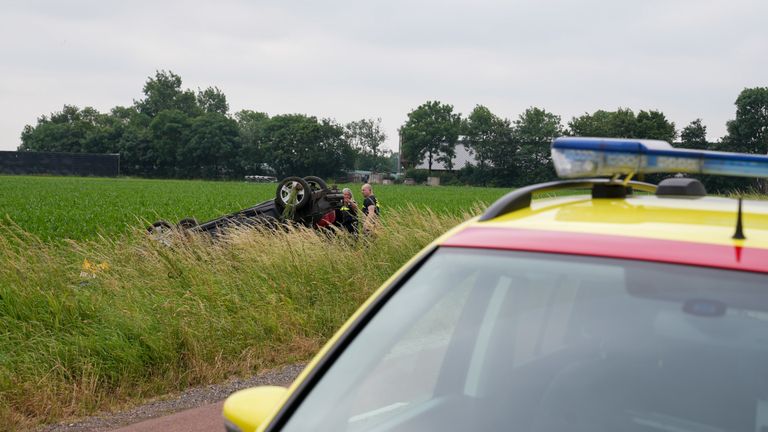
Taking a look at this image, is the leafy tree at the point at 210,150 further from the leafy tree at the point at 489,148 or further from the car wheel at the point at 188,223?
the car wheel at the point at 188,223

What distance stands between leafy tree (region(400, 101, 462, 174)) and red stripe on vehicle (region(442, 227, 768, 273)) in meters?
119

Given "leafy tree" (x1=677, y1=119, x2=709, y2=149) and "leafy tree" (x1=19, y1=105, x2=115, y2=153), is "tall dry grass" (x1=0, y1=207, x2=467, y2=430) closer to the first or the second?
"leafy tree" (x1=677, y1=119, x2=709, y2=149)

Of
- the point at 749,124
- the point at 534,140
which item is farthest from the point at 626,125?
the point at 534,140

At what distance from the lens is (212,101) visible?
167 metres

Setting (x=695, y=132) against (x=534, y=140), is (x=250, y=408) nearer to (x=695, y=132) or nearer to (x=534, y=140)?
(x=695, y=132)

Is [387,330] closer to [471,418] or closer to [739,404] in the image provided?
[471,418]

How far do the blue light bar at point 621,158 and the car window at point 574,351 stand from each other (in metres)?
0.35

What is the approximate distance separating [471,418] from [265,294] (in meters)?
6.63

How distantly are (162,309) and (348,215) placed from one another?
244 inches

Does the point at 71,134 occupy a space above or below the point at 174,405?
above

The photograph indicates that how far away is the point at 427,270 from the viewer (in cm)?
197

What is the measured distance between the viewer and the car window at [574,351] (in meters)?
1.68

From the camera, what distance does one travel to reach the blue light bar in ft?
6.63

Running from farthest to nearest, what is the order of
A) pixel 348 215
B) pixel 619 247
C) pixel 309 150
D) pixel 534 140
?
pixel 309 150 < pixel 534 140 < pixel 348 215 < pixel 619 247
